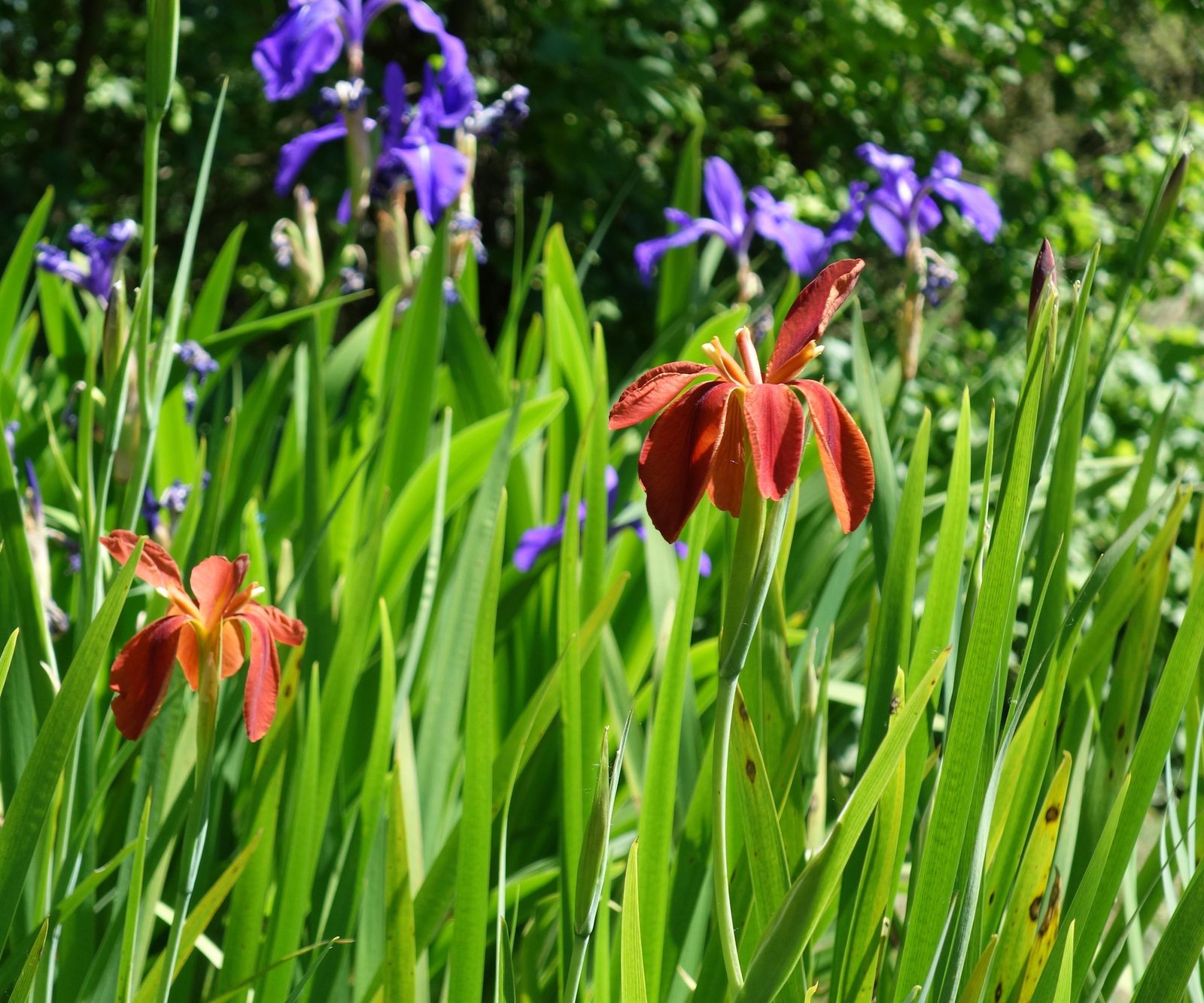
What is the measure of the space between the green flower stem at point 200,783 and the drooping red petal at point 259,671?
18mm

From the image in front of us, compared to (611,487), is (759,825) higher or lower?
higher

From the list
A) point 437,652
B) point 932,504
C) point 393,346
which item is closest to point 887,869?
point 437,652

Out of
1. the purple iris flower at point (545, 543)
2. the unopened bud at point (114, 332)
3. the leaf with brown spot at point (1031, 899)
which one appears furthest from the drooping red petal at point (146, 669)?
the purple iris flower at point (545, 543)

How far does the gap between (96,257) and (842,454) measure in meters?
1.15

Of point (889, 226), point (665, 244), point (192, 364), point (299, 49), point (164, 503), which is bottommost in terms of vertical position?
point (164, 503)

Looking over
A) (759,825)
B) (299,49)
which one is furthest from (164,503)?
(759,825)

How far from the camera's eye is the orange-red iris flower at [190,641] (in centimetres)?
59

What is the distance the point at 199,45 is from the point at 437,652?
2.79 m

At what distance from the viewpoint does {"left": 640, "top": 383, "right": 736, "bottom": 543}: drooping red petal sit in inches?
19.4

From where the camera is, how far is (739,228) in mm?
1743

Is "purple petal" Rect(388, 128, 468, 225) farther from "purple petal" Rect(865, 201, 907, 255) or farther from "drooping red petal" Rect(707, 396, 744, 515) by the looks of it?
"drooping red petal" Rect(707, 396, 744, 515)

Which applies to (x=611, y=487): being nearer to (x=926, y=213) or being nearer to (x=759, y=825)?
(x=926, y=213)

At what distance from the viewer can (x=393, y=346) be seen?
148 centimetres

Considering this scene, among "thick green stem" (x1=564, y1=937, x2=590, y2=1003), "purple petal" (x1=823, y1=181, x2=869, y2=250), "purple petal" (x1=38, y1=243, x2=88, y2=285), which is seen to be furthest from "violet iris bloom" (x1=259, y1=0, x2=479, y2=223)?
"thick green stem" (x1=564, y1=937, x2=590, y2=1003)
